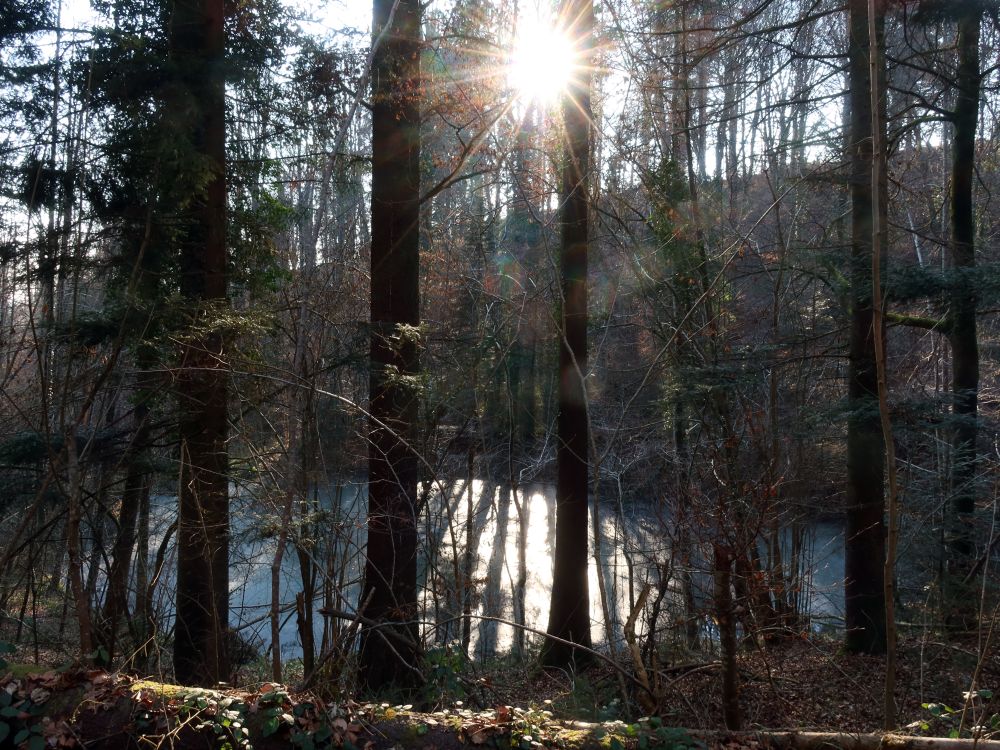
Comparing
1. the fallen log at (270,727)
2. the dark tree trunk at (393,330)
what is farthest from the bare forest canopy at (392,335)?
the fallen log at (270,727)

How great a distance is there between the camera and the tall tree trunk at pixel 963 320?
770 cm

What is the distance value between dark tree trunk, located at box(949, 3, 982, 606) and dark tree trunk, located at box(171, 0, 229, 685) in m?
7.53

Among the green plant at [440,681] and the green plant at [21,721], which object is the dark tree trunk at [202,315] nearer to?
the green plant at [440,681]

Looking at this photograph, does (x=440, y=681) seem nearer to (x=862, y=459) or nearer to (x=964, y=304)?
(x=862, y=459)

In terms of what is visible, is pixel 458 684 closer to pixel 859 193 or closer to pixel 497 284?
pixel 859 193

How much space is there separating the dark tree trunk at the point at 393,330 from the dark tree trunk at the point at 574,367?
223cm

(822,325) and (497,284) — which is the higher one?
(497,284)

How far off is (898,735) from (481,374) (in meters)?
11.1

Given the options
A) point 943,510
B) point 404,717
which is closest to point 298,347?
point 404,717

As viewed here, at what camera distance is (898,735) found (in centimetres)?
380

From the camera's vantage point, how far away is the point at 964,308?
7602 millimetres

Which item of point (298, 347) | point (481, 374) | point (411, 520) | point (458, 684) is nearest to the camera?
point (458, 684)

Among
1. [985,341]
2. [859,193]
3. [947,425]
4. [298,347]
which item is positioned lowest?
[947,425]

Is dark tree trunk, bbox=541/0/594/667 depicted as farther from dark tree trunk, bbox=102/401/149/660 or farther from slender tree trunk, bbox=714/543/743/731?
dark tree trunk, bbox=102/401/149/660
